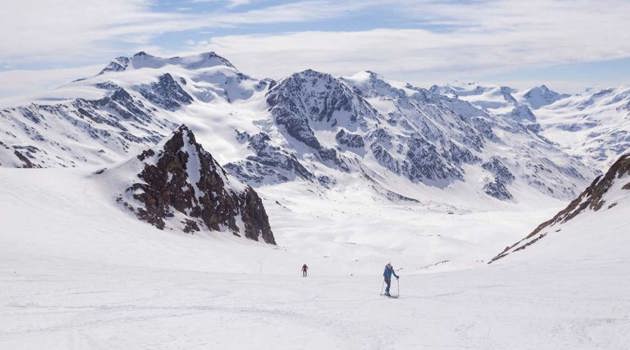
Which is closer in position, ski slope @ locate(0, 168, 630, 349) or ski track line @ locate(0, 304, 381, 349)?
ski slope @ locate(0, 168, 630, 349)

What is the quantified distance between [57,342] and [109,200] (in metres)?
54.6

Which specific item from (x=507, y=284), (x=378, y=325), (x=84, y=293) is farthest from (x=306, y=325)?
(x=507, y=284)

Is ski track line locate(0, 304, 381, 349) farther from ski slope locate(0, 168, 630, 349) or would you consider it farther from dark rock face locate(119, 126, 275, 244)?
dark rock face locate(119, 126, 275, 244)

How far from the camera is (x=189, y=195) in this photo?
282 feet

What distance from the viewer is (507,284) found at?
108 ft

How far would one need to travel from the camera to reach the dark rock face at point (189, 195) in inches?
2977

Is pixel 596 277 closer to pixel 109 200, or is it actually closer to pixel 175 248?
pixel 175 248

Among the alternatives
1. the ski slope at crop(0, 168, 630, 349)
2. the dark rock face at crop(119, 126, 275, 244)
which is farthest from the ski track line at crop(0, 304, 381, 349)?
the dark rock face at crop(119, 126, 275, 244)

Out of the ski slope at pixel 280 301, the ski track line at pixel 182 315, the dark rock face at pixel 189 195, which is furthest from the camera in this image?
the dark rock face at pixel 189 195

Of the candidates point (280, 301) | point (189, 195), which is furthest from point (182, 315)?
point (189, 195)

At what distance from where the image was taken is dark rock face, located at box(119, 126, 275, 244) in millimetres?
75625

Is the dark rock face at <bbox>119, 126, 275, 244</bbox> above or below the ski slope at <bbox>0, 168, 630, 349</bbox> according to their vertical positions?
below

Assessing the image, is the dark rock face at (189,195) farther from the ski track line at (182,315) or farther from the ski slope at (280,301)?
the ski track line at (182,315)

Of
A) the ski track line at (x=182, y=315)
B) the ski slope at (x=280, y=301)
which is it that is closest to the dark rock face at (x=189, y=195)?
the ski slope at (x=280, y=301)
